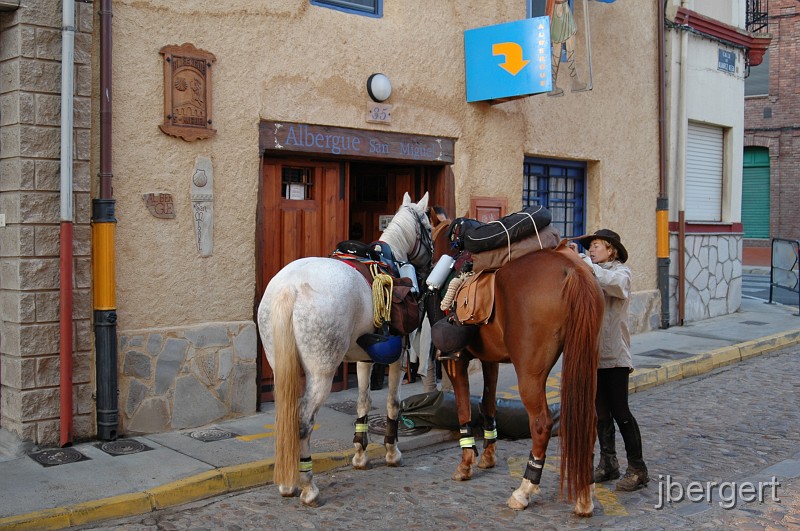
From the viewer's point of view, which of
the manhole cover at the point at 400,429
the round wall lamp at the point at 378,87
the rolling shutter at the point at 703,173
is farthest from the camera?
the rolling shutter at the point at 703,173

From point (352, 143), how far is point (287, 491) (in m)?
4.06

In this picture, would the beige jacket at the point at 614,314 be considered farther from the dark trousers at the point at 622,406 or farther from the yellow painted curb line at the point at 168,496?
the yellow painted curb line at the point at 168,496

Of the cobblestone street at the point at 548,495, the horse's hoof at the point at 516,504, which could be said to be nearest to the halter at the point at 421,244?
the cobblestone street at the point at 548,495

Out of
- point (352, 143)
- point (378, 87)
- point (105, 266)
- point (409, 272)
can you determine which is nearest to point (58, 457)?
point (105, 266)

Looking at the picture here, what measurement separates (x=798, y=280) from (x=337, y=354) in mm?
12791

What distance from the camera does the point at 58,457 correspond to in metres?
6.11

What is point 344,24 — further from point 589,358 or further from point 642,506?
point 642,506

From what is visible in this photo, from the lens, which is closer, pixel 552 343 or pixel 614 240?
pixel 552 343

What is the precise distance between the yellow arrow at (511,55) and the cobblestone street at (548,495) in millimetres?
4074

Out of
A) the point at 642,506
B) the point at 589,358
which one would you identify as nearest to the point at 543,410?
the point at 589,358

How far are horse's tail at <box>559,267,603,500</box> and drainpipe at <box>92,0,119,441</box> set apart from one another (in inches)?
145

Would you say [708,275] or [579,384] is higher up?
[708,275]

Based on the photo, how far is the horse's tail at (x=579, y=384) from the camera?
507cm

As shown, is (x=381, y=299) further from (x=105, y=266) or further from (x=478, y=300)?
(x=105, y=266)
